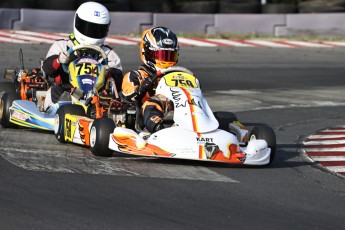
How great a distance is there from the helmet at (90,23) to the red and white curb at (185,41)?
592 centimetres

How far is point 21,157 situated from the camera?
761cm

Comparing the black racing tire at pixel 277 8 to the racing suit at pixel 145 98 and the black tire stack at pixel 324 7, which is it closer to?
the black tire stack at pixel 324 7

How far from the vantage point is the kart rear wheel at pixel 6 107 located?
9432mm

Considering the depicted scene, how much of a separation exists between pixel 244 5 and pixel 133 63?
188 inches

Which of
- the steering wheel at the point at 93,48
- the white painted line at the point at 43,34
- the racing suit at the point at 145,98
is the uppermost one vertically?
the steering wheel at the point at 93,48

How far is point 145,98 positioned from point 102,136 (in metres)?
0.90

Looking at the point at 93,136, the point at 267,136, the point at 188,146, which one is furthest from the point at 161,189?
the point at 267,136

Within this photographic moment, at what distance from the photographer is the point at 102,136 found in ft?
25.2

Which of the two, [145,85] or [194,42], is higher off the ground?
[145,85]

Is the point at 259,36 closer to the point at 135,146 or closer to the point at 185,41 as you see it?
the point at 185,41

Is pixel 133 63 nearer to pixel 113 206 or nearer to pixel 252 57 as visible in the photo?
pixel 252 57

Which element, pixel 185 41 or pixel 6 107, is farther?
pixel 185 41

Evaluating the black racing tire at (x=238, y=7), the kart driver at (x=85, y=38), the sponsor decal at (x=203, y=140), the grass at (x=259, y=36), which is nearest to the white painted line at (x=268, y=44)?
the grass at (x=259, y=36)

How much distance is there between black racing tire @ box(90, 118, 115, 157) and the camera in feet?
25.2
